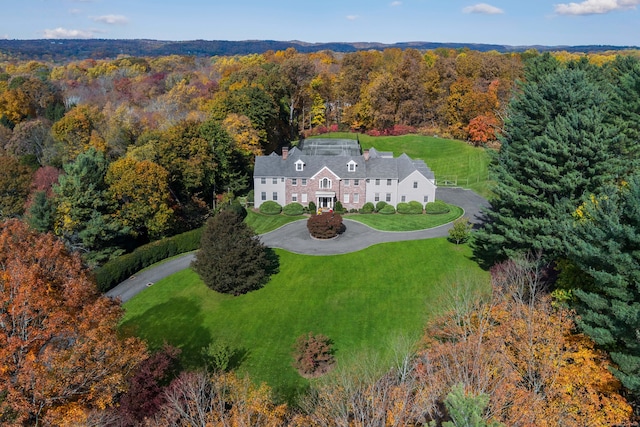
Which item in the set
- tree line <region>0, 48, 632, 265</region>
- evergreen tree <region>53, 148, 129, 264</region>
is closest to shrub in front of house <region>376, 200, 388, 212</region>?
tree line <region>0, 48, 632, 265</region>

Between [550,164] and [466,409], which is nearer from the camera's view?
[466,409]

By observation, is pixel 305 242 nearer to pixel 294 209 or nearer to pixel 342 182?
pixel 294 209

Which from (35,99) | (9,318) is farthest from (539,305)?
(35,99)

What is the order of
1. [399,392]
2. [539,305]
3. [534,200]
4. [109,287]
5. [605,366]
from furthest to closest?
1. [109,287]
2. [534,200]
3. [539,305]
4. [605,366]
5. [399,392]

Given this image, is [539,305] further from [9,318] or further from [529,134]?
[9,318]

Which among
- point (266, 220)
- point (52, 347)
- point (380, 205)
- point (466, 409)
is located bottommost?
point (266, 220)

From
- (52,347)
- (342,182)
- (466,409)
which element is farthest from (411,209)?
(466,409)

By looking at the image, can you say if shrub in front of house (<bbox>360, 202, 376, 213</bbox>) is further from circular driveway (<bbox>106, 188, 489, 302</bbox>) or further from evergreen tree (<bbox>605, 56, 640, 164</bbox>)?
evergreen tree (<bbox>605, 56, 640, 164</bbox>)
